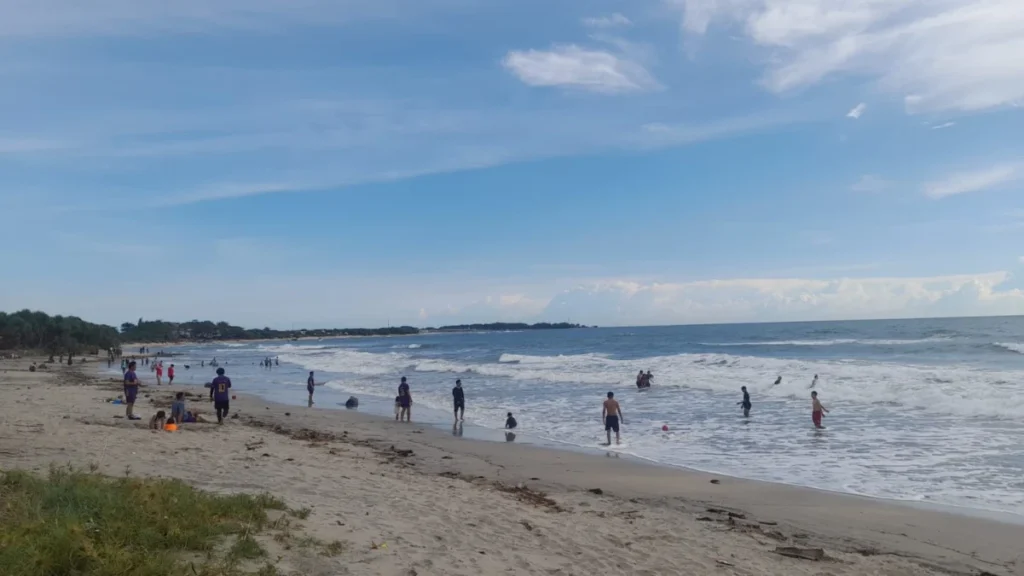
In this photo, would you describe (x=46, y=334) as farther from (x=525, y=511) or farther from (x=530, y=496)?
(x=525, y=511)

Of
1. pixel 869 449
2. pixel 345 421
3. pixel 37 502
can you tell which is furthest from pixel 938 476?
pixel 345 421

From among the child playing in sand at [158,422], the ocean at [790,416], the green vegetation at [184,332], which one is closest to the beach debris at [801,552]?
the ocean at [790,416]

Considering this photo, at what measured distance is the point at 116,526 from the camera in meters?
4.78

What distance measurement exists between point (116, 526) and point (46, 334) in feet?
248

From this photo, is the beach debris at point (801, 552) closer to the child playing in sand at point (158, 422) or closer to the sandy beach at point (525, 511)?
the sandy beach at point (525, 511)

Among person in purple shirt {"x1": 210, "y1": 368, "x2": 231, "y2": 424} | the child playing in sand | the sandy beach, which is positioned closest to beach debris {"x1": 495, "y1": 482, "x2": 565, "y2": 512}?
the sandy beach

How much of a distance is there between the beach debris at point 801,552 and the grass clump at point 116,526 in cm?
548

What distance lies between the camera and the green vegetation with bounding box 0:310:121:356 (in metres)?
63.3

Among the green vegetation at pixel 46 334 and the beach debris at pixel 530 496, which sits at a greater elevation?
the green vegetation at pixel 46 334

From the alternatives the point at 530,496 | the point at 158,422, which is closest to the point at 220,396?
the point at 158,422

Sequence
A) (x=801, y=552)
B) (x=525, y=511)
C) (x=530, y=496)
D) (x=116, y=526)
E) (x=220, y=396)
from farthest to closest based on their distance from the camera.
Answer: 1. (x=220, y=396)
2. (x=530, y=496)
3. (x=525, y=511)
4. (x=801, y=552)
5. (x=116, y=526)

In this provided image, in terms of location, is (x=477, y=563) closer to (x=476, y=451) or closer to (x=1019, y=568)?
(x=1019, y=568)

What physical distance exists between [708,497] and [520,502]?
3.12m

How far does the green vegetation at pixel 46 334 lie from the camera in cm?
6331
